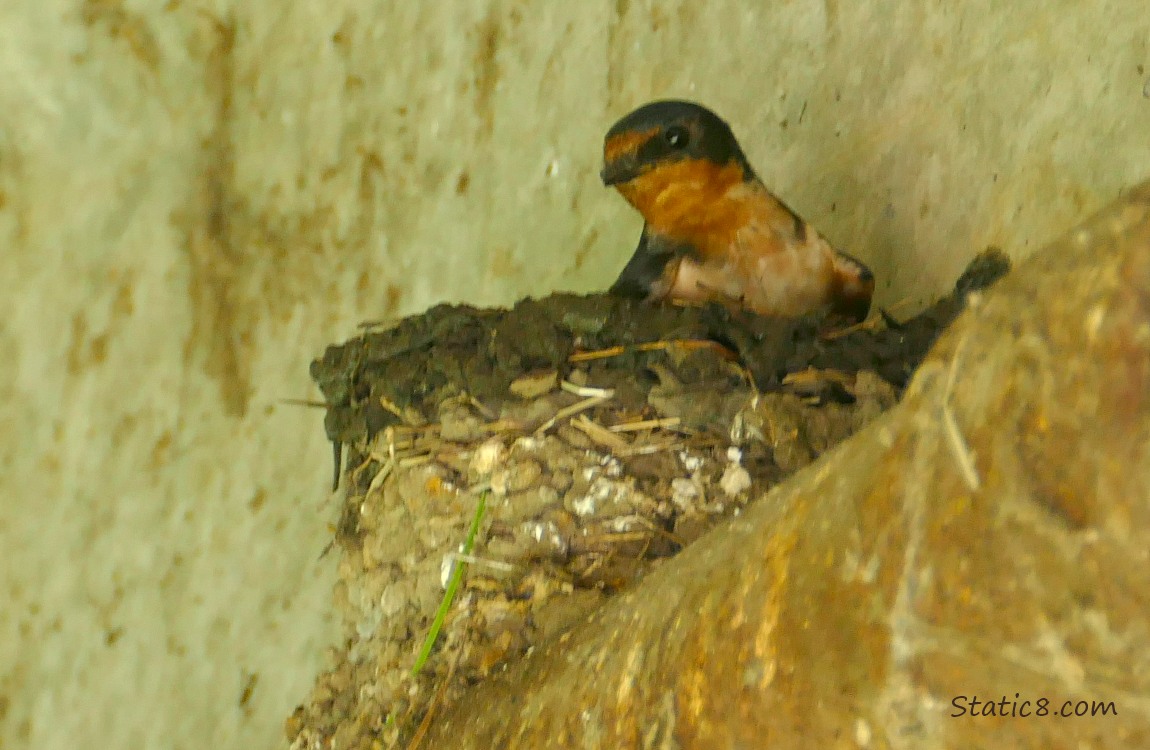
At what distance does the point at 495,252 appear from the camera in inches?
108

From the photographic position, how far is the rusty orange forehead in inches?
74.9

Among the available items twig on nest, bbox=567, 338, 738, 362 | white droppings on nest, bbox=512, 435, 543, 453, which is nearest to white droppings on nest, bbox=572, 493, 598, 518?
white droppings on nest, bbox=512, 435, 543, 453

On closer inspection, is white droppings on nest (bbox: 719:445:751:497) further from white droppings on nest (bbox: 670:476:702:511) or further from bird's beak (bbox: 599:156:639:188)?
bird's beak (bbox: 599:156:639:188)

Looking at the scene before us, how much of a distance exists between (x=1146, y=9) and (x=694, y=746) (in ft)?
4.35

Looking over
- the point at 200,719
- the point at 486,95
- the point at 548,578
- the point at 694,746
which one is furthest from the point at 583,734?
the point at 486,95

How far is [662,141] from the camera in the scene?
6.24 feet

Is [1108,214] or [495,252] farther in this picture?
[495,252]

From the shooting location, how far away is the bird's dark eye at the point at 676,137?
1901 millimetres

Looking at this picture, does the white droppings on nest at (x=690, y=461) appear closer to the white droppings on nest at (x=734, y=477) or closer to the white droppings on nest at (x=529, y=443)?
the white droppings on nest at (x=734, y=477)

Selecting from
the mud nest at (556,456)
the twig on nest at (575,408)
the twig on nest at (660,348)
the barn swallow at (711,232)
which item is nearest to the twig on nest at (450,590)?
the mud nest at (556,456)

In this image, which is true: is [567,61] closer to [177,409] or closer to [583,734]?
[177,409]

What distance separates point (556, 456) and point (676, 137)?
68 centimetres

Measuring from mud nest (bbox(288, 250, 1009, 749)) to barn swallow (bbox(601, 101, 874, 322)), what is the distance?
0.21 m

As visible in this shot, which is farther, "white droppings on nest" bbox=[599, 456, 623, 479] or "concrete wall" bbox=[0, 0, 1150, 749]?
"concrete wall" bbox=[0, 0, 1150, 749]
